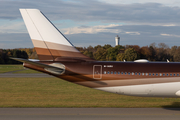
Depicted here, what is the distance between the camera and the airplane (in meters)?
20.0

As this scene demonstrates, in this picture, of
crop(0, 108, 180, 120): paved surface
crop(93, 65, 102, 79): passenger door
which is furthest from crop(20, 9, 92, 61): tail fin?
crop(0, 108, 180, 120): paved surface

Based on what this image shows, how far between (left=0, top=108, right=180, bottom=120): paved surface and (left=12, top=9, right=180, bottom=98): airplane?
155 centimetres

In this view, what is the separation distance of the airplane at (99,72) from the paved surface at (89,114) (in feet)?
5.10

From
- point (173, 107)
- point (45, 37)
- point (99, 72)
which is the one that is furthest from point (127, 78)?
point (45, 37)

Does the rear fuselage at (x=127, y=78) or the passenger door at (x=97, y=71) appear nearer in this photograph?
the rear fuselage at (x=127, y=78)

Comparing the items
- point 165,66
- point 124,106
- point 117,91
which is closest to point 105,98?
point 124,106

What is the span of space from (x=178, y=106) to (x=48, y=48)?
44.6 ft

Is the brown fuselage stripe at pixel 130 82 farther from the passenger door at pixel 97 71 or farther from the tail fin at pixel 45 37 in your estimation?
the tail fin at pixel 45 37

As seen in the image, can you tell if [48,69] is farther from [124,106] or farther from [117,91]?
[124,106]

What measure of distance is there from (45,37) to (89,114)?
760 centimetres

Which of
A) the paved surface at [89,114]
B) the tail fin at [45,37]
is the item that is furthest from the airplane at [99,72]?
the paved surface at [89,114]

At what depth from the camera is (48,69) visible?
19719 millimetres

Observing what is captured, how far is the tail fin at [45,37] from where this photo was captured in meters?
20.0

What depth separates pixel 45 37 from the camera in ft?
66.1
